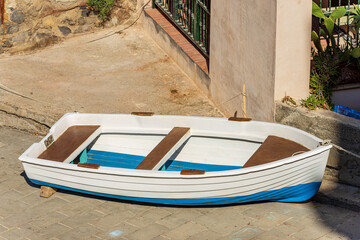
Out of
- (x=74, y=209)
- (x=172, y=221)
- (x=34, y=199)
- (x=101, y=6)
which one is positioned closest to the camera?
(x=172, y=221)

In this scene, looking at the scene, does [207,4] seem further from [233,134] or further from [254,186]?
[254,186]

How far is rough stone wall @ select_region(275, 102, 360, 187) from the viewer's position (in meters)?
7.50

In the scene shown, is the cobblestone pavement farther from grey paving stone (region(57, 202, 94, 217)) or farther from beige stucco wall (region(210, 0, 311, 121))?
beige stucco wall (region(210, 0, 311, 121))

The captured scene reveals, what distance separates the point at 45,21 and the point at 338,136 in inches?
247

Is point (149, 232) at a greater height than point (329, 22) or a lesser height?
lesser

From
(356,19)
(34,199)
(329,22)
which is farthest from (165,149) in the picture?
(356,19)

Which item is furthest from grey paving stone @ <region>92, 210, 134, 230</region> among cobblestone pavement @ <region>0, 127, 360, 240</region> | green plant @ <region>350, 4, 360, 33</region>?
green plant @ <region>350, 4, 360, 33</region>

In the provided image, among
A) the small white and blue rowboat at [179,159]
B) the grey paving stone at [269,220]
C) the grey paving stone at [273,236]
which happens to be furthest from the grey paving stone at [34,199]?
the grey paving stone at [273,236]

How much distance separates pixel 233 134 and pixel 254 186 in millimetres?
1072

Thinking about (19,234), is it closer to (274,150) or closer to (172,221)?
(172,221)

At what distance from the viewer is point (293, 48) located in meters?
8.10

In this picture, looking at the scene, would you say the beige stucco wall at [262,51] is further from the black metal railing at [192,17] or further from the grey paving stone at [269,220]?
the grey paving stone at [269,220]

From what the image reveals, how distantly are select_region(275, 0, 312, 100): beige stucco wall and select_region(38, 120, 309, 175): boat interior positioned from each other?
2.70ft

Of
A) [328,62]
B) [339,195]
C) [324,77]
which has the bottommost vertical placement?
[339,195]
